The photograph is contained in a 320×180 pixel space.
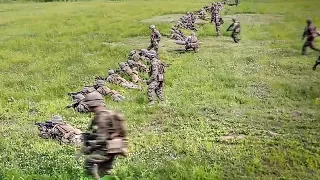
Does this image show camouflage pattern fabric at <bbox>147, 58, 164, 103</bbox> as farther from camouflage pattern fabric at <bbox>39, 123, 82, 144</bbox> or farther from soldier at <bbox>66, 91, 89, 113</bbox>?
camouflage pattern fabric at <bbox>39, 123, 82, 144</bbox>

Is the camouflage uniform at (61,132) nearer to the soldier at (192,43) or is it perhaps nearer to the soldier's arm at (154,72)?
the soldier's arm at (154,72)

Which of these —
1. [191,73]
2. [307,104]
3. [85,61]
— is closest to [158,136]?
[307,104]

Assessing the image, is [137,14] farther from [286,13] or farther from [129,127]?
[129,127]

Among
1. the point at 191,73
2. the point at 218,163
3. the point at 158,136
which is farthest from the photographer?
the point at 191,73

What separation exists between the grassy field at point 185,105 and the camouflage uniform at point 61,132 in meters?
0.31

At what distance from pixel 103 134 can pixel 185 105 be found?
966cm

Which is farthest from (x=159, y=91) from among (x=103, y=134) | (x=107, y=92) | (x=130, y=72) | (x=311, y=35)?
(x=311, y=35)

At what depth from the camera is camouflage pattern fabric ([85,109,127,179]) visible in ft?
35.0

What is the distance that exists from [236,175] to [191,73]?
1251 cm

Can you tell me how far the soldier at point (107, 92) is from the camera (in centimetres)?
2098

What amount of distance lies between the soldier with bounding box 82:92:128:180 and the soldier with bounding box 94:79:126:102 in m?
10.0

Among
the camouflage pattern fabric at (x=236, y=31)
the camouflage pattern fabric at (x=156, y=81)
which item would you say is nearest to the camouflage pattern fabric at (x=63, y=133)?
the camouflage pattern fabric at (x=156, y=81)

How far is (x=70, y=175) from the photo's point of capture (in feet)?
42.9

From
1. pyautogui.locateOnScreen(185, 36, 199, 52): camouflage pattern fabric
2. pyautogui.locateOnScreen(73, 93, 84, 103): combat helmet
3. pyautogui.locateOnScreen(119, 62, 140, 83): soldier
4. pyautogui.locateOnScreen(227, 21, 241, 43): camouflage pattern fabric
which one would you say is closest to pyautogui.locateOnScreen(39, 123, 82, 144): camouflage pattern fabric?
pyautogui.locateOnScreen(73, 93, 84, 103): combat helmet
